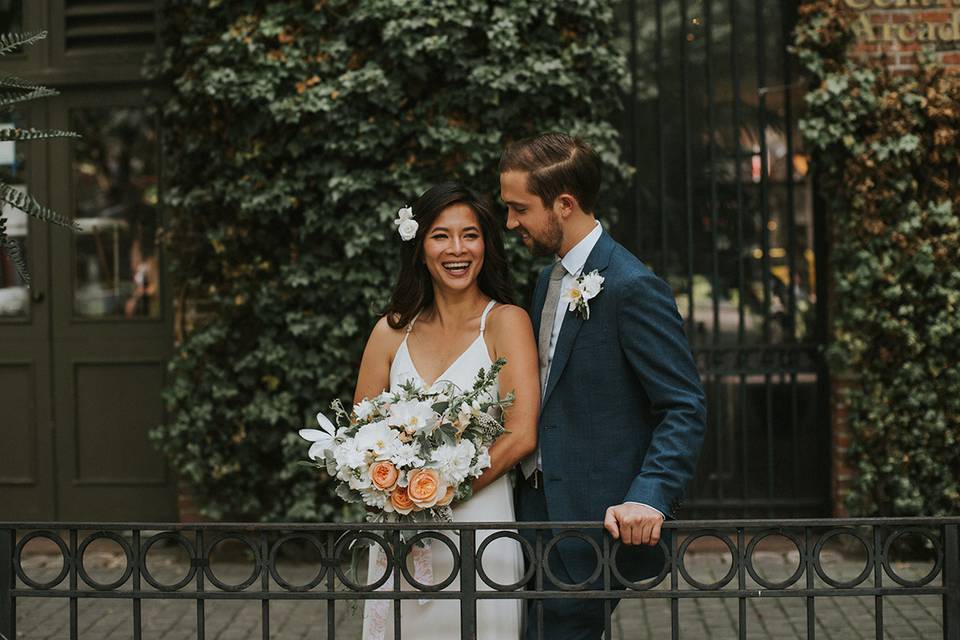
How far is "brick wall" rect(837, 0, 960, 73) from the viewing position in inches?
249

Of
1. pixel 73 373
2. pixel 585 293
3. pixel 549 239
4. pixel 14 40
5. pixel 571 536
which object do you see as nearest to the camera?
pixel 571 536

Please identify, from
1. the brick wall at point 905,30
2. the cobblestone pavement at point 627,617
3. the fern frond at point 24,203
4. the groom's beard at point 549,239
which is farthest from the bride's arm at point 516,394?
the brick wall at point 905,30

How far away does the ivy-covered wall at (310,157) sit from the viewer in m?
Answer: 6.02

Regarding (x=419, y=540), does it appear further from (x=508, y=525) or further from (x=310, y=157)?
(x=310, y=157)

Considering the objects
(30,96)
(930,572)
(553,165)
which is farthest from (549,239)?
(30,96)

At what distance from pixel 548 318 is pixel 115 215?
4.75 meters

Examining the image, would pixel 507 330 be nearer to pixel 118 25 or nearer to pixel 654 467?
pixel 654 467

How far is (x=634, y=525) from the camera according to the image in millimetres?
2633

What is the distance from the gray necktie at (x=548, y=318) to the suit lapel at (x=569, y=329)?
4.3 inches

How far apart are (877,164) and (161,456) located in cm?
469

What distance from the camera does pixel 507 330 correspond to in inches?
125

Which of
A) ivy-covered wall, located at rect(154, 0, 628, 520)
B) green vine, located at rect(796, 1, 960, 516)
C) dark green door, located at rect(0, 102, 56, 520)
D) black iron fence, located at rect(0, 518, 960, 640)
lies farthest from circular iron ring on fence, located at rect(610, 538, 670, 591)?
dark green door, located at rect(0, 102, 56, 520)

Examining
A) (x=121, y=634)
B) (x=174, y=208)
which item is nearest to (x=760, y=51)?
(x=174, y=208)

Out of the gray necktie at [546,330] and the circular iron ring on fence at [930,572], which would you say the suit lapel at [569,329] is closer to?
the gray necktie at [546,330]
